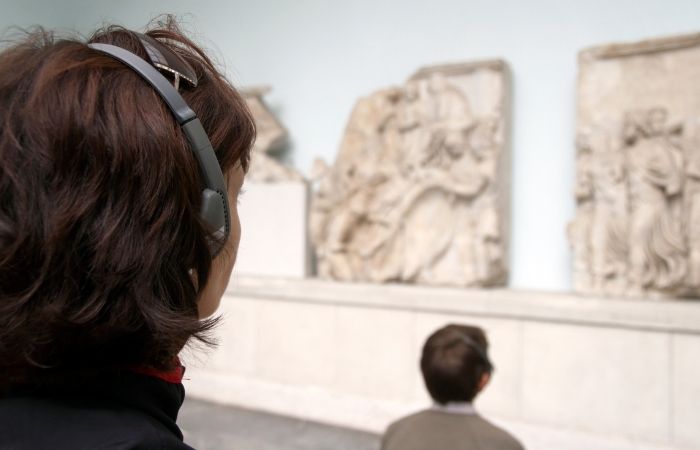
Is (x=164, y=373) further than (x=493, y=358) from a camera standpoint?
No

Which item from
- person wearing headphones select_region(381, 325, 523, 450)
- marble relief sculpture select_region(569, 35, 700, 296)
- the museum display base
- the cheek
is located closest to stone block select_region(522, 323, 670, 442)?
the museum display base

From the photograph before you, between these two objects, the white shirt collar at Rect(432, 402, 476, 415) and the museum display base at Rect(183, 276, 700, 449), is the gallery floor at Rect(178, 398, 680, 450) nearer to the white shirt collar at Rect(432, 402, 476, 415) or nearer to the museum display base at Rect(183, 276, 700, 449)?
the museum display base at Rect(183, 276, 700, 449)

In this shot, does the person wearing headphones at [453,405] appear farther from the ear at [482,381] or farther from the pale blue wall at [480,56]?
the pale blue wall at [480,56]

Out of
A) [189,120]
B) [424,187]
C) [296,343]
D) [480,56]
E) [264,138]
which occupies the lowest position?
[296,343]

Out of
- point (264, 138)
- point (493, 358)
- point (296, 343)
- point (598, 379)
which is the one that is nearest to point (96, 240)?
point (598, 379)

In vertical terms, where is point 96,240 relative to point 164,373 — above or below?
above

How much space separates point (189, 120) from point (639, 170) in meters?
4.63

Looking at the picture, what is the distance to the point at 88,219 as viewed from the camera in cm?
66

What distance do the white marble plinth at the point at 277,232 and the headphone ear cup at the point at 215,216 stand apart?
5282 millimetres

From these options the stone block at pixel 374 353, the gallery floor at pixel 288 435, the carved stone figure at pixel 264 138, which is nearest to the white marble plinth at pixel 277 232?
the carved stone figure at pixel 264 138

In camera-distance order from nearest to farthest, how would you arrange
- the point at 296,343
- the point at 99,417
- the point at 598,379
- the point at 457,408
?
the point at 99,417, the point at 457,408, the point at 598,379, the point at 296,343

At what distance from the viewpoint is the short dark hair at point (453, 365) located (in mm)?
2068

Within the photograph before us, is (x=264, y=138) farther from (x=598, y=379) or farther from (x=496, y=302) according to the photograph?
(x=598, y=379)

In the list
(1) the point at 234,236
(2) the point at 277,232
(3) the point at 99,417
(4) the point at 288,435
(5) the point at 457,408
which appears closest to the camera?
(3) the point at 99,417
